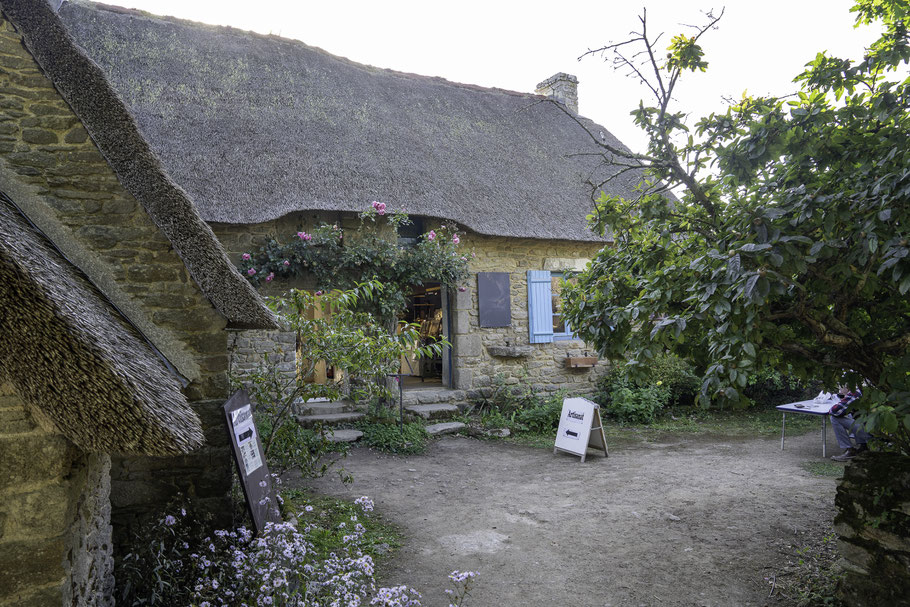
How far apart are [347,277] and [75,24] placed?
205 inches

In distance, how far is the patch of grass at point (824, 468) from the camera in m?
5.77

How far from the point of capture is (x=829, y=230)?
8.02ft

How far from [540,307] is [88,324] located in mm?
7714

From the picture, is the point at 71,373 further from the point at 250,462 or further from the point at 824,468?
the point at 824,468

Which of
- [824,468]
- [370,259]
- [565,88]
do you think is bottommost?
[824,468]

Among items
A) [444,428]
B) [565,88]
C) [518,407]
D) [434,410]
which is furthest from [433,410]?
[565,88]

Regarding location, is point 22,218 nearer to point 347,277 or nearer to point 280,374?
point 280,374

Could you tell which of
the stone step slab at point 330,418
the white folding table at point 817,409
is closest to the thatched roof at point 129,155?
the stone step slab at point 330,418

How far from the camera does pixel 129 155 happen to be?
320 cm

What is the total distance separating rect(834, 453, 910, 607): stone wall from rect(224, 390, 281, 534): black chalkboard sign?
3.37 metres

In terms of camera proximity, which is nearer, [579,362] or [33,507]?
[33,507]

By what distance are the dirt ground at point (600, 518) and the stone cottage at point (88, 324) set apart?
1726 mm

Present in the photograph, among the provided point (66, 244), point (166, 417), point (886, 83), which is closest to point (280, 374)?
point (66, 244)

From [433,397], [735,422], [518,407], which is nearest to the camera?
[433,397]
